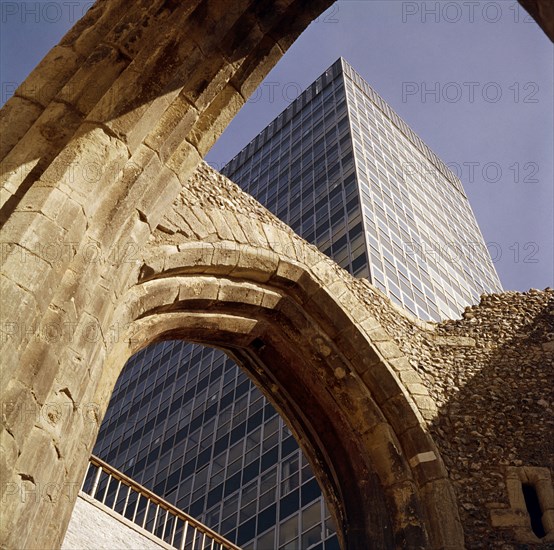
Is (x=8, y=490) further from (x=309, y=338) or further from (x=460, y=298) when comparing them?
(x=460, y=298)

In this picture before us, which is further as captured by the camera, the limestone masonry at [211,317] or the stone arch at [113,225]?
the limestone masonry at [211,317]

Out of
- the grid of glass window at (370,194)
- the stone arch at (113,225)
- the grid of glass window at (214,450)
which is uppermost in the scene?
the grid of glass window at (370,194)

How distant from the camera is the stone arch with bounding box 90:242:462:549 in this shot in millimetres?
7301

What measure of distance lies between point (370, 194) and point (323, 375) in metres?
18.6

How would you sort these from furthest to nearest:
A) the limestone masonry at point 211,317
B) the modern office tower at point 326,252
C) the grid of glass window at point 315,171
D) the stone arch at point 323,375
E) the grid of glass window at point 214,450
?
the grid of glass window at point 315,171, the modern office tower at point 326,252, the grid of glass window at point 214,450, the stone arch at point 323,375, the limestone masonry at point 211,317

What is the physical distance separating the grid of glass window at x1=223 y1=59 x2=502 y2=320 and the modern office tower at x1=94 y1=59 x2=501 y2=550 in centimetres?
8

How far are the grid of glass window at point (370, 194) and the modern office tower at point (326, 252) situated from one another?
0.27ft

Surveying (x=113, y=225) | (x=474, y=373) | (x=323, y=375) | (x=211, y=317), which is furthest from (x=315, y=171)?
(x=113, y=225)

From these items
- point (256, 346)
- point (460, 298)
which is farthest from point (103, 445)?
point (256, 346)

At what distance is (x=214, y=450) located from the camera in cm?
2219

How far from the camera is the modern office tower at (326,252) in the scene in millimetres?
18906

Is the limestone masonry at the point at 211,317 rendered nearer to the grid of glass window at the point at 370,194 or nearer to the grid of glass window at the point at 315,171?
the grid of glass window at the point at 370,194

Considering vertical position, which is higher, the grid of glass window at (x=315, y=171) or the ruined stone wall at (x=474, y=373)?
the grid of glass window at (x=315, y=171)

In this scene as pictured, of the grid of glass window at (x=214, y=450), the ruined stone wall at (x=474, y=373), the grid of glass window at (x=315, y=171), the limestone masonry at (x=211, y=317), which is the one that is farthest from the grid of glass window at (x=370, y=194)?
the limestone masonry at (x=211, y=317)
